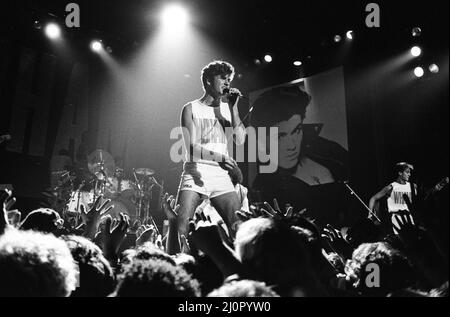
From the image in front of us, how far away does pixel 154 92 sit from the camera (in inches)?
351

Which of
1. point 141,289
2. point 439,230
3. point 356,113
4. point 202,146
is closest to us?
point 141,289

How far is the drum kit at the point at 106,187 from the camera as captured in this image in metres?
7.84

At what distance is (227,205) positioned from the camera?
3.56 metres

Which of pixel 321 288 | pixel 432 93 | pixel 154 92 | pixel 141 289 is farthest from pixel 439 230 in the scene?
pixel 154 92

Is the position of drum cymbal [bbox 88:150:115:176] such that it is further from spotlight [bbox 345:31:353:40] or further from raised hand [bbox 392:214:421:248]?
raised hand [bbox 392:214:421:248]

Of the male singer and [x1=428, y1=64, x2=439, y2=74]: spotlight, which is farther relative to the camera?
[x1=428, y1=64, x2=439, y2=74]: spotlight

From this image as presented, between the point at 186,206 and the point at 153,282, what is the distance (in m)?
2.04

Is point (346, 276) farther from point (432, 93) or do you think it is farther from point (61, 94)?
point (61, 94)

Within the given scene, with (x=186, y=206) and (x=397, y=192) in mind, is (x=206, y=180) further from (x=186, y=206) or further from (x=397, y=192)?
(x=397, y=192)

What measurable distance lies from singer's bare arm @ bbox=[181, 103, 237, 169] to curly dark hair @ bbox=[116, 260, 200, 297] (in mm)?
2086

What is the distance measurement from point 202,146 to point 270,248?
221 centimetres

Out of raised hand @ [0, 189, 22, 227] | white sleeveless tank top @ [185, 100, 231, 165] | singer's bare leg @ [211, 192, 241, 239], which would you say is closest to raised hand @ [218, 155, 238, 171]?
white sleeveless tank top @ [185, 100, 231, 165]

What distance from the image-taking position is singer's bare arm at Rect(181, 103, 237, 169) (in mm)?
3584

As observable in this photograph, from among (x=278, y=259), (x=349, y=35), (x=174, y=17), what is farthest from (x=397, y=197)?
(x=278, y=259)
